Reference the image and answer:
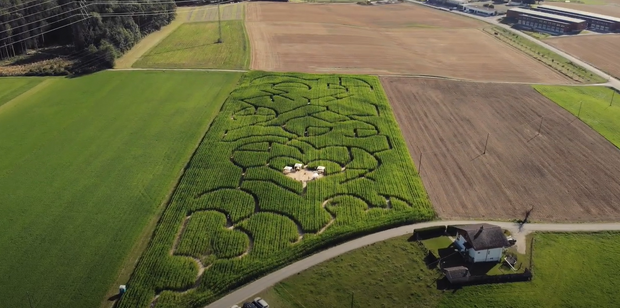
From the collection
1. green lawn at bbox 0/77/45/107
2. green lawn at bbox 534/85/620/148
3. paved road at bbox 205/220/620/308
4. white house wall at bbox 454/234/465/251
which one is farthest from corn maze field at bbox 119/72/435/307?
green lawn at bbox 0/77/45/107

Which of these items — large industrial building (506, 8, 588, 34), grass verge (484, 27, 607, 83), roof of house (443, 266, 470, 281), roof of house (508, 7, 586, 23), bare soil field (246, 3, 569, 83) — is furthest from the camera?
roof of house (508, 7, 586, 23)

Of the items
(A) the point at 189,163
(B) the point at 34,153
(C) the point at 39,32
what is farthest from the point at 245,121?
(C) the point at 39,32

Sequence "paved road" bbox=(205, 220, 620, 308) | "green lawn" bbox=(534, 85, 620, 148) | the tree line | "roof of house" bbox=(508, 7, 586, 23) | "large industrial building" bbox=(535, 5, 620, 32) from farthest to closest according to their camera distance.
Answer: "roof of house" bbox=(508, 7, 586, 23)
"large industrial building" bbox=(535, 5, 620, 32)
the tree line
"green lawn" bbox=(534, 85, 620, 148)
"paved road" bbox=(205, 220, 620, 308)

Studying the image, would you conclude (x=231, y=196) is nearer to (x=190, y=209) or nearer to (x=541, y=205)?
(x=190, y=209)

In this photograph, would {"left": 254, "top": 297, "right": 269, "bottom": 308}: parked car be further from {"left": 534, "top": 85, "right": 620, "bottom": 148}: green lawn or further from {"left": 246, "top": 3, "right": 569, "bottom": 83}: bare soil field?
{"left": 246, "top": 3, "right": 569, "bottom": 83}: bare soil field

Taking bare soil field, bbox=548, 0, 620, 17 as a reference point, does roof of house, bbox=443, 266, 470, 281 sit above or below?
below

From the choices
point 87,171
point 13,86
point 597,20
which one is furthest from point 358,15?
point 87,171

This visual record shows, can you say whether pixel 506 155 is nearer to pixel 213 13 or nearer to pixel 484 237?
pixel 484 237
